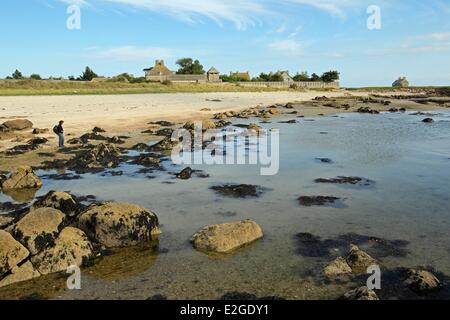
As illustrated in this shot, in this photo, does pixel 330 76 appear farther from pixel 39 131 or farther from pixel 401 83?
pixel 39 131

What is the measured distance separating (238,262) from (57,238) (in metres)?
3.64

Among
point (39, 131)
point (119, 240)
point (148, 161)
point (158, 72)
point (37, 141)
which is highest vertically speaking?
point (158, 72)

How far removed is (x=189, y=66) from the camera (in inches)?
6353

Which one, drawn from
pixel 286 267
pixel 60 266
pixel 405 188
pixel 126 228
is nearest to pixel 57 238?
pixel 60 266

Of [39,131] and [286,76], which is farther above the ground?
[286,76]

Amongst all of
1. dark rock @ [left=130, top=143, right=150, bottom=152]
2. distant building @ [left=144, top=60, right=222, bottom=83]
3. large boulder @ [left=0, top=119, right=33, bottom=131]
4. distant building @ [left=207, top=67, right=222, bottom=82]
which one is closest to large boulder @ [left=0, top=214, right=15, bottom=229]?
dark rock @ [left=130, top=143, right=150, bottom=152]

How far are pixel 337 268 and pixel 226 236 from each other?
2.46 metres

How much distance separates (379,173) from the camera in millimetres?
17297

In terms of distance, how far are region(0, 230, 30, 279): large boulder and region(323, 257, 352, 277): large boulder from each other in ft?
18.6

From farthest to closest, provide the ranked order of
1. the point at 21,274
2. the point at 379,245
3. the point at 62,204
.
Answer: the point at 62,204 < the point at 379,245 < the point at 21,274

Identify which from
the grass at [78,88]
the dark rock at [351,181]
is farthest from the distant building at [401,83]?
the dark rock at [351,181]

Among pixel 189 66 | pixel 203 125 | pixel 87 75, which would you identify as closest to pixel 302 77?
pixel 189 66
